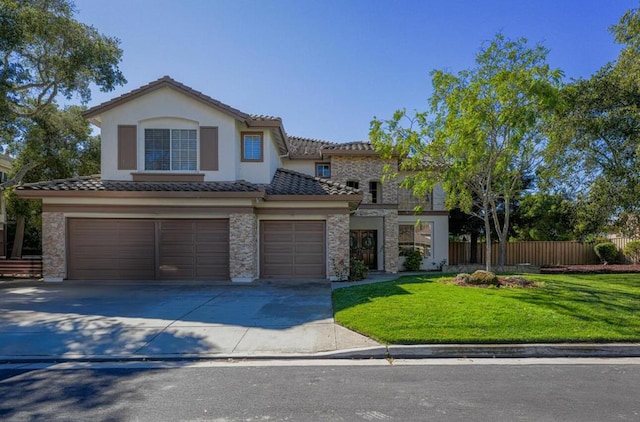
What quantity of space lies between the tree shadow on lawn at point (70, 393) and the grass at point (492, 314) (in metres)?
4.03

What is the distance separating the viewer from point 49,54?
15570 millimetres

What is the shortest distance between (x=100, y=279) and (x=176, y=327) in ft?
26.3

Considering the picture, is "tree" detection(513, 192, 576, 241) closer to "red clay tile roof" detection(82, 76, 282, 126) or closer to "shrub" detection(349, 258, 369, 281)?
"shrub" detection(349, 258, 369, 281)

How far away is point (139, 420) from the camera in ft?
13.6

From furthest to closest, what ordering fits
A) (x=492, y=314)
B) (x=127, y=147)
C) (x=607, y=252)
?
(x=607, y=252) < (x=127, y=147) < (x=492, y=314)

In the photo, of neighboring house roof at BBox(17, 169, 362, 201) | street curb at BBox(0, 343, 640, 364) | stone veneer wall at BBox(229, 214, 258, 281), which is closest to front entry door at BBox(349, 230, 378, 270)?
neighboring house roof at BBox(17, 169, 362, 201)

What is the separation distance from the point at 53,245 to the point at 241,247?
22.4ft

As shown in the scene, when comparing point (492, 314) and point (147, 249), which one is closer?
point (492, 314)

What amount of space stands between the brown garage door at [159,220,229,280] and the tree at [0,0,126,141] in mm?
7184

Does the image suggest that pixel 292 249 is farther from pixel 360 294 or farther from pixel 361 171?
pixel 361 171

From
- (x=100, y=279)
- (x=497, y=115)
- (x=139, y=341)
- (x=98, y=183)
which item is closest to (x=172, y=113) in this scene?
(x=98, y=183)

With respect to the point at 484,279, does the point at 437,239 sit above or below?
above

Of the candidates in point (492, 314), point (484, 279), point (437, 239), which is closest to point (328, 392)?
point (492, 314)

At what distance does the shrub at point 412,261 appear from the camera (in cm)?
2003
